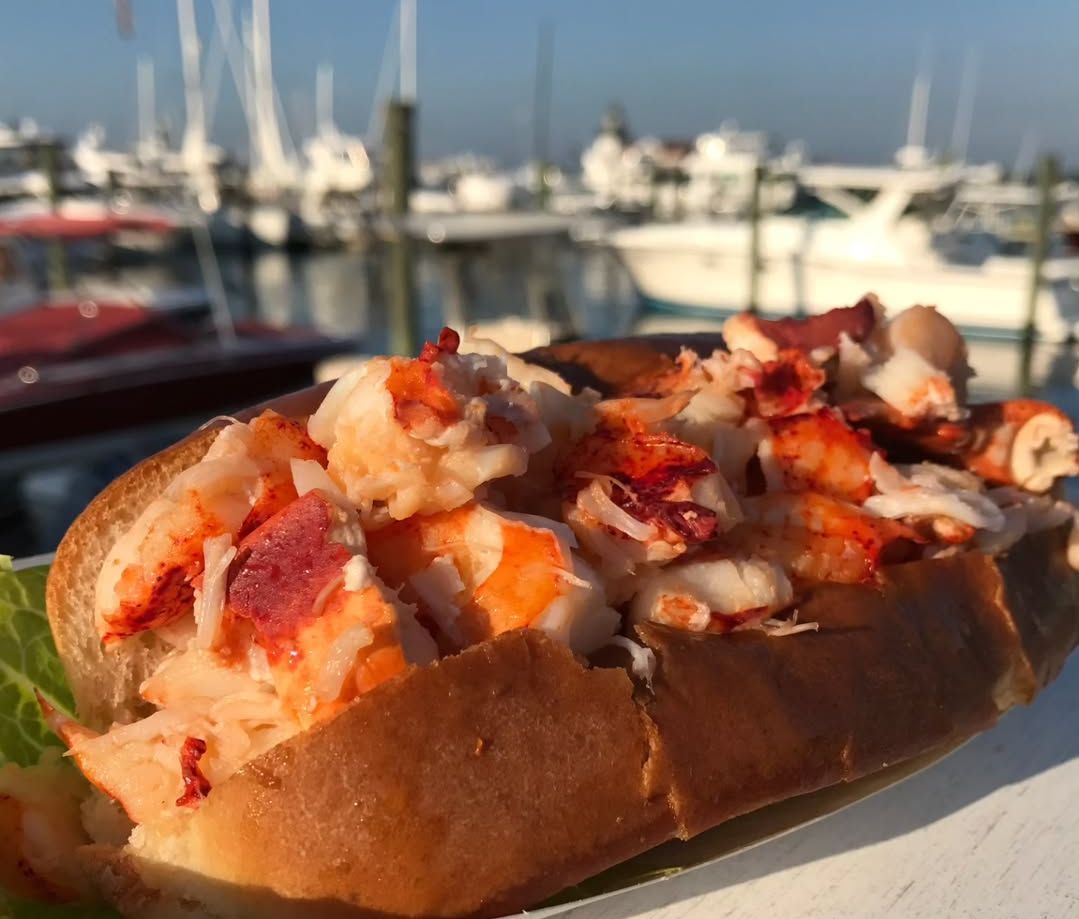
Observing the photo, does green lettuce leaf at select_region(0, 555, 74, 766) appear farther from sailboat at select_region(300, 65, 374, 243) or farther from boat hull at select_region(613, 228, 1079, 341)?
sailboat at select_region(300, 65, 374, 243)

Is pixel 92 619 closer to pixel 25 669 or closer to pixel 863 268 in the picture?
pixel 25 669

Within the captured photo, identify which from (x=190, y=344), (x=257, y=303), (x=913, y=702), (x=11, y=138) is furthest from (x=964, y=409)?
(x=11, y=138)

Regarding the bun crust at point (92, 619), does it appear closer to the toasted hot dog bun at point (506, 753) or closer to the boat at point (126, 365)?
the toasted hot dog bun at point (506, 753)

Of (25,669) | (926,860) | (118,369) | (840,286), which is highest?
(25,669)

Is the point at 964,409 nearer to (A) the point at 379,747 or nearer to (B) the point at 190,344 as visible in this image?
(A) the point at 379,747

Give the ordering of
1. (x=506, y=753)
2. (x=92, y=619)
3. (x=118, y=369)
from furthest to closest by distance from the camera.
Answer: (x=118, y=369)
(x=92, y=619)
(x=506, y=753)

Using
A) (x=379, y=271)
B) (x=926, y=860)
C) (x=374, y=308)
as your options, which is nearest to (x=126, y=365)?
(x=926, y=860)

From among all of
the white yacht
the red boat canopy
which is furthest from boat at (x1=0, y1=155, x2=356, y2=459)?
the white yacht
